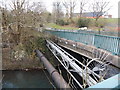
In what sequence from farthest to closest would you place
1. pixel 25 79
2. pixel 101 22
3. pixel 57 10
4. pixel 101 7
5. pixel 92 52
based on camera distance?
pixel 57 10, pixel 101 7, pixel 101 22, pixel 25 79, pixel 92 52

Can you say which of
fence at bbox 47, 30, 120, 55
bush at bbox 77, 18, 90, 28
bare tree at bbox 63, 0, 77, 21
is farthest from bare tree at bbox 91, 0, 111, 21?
fence at bbox 47, 30, 120, 55

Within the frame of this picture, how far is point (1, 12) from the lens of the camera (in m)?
9.67

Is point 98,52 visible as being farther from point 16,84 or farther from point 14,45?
point 14,45

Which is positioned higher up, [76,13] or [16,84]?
[76,13]

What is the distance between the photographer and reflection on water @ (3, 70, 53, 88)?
748cm

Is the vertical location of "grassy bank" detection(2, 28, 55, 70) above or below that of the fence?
below

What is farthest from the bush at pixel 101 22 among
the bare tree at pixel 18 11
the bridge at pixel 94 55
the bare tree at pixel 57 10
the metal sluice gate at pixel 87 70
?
the metal sluice gate at pixel 87 70

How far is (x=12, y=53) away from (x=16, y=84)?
10.1 feet

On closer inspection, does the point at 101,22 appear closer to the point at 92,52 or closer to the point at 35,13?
the point at 35,13

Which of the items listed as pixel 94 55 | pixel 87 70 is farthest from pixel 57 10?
pixel 87 70

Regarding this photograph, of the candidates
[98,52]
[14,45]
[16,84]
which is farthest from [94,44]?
[14,45]

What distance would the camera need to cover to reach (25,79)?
821 cm

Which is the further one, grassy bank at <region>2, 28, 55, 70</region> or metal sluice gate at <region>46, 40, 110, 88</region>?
grassy bank at <region>2, 28, 55, 70</region>

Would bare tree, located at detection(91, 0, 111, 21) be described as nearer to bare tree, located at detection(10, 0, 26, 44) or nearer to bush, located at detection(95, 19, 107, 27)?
bush, located at detection(95, 19, 107, 27)
